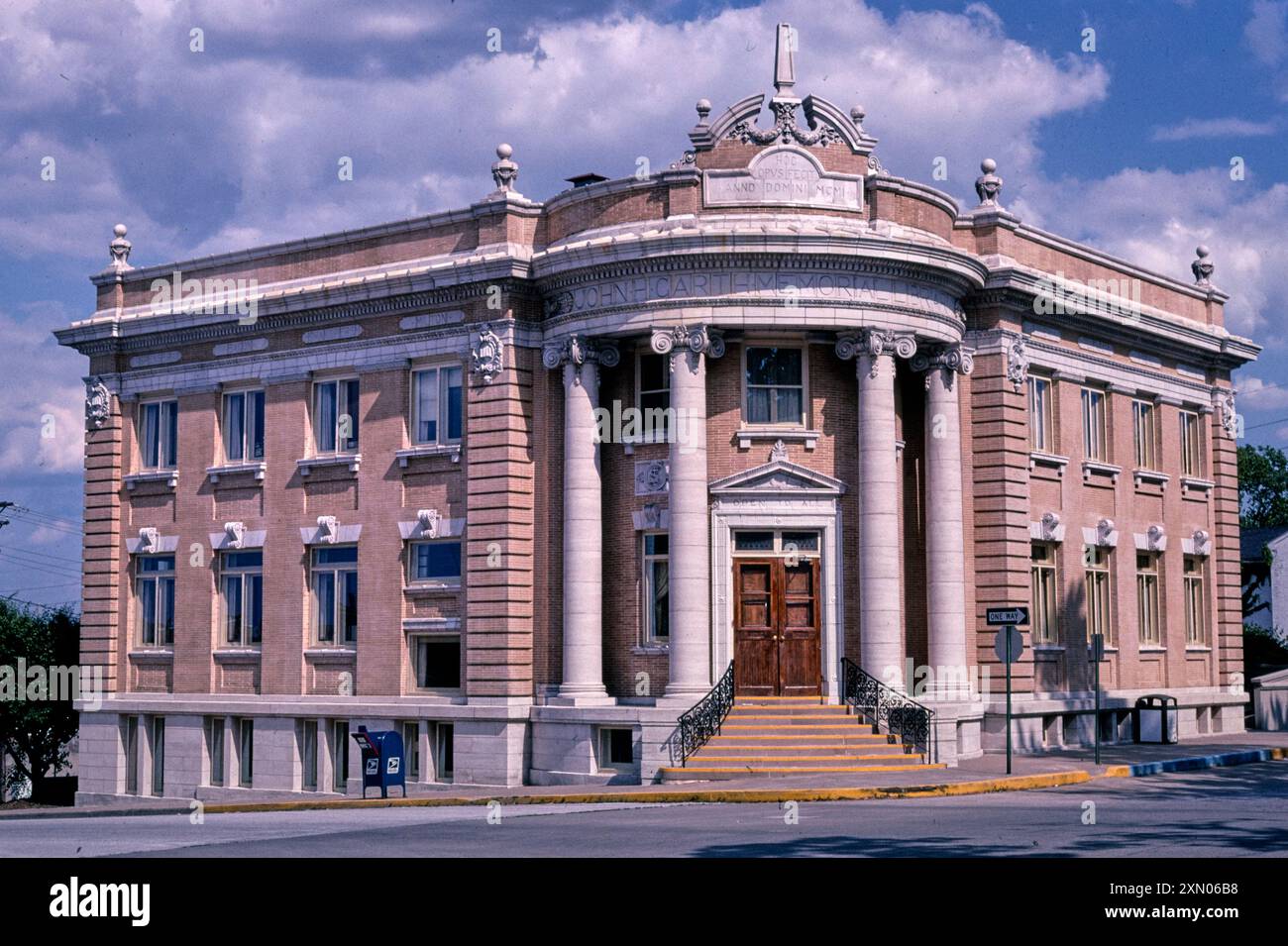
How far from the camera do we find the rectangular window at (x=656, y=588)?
31672 millimetres

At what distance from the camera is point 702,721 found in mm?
29422

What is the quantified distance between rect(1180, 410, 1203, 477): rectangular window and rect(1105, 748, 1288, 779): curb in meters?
8.84

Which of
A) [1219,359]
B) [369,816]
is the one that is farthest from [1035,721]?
[369,816]

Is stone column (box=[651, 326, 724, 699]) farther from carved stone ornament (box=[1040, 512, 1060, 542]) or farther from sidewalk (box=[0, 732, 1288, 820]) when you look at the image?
carved stone ornament (box=[1040, 512, 1060, 542])

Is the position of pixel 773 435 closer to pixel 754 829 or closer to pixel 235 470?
pixel 235 470

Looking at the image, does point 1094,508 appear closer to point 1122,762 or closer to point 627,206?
point 1122,762

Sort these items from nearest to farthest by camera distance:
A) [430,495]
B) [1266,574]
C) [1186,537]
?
[430,495] < [1186,537] < [1266,574]

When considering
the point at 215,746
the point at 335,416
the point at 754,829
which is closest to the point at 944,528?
the point at 335,416

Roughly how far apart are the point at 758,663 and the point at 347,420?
10.2 m

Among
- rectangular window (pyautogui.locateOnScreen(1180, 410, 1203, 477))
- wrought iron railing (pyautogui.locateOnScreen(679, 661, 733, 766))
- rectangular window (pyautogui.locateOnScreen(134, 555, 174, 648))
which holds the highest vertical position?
rectangular window (pyautogui.locateOnScreen(1180, 410, 1203, 477))

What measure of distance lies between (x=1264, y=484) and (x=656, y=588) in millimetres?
77369

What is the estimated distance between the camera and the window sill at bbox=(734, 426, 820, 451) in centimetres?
3128

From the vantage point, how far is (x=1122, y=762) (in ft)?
102

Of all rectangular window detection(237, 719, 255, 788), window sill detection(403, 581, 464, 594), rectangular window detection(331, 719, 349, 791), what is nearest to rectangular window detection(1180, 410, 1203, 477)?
window sill detection(403, 581, 464, 594)
